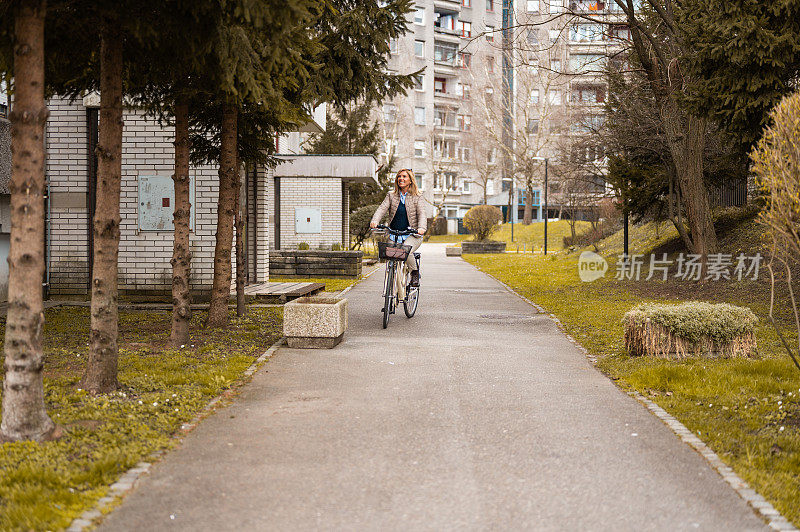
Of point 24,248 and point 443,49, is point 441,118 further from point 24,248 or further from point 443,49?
point 24,248

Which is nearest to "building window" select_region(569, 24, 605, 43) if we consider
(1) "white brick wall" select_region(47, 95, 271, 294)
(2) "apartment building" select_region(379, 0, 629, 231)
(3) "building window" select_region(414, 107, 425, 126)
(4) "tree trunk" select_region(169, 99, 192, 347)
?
(1) "white brick wall" select_region(47, 95, 271, 294)

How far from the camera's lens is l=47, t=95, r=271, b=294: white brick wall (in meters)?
15.3

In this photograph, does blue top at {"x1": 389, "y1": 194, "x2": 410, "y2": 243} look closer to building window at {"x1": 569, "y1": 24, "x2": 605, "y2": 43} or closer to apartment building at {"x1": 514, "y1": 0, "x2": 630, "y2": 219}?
building window at {"x1": 569, "y1": 24, "x2": 605, "y2": 43}

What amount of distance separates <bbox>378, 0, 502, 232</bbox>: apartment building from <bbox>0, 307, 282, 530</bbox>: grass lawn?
200 feet

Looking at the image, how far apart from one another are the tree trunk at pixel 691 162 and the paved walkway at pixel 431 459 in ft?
33.3

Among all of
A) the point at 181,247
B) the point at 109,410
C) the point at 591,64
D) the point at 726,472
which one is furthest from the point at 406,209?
the point at 591,64

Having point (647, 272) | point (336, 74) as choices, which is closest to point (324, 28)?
point (336, 74)

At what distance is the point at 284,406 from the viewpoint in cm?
663

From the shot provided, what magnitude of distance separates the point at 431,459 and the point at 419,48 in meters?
76.7

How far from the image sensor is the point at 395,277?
39.9ft

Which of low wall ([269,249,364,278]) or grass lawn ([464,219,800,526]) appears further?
low wall ([269,249,364,278])

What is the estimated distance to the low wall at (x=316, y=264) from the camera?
23844 millimetres

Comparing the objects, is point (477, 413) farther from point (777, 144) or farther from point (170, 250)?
point (170, 250)

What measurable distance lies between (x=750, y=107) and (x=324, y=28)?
6.94 m
